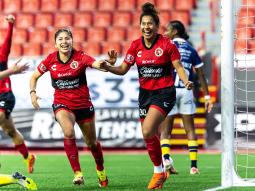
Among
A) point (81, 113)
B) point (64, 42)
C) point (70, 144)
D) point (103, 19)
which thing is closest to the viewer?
point (70, 144)

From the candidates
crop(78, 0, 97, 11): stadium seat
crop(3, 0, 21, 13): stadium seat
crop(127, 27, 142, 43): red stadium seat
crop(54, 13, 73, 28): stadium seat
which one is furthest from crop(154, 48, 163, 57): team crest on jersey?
crop(3, 0, 21, 13): stadium seat

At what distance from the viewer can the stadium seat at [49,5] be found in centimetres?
2677

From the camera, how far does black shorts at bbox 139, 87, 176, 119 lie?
10.0 meters

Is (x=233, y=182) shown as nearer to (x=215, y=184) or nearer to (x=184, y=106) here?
(x=215, y=184)

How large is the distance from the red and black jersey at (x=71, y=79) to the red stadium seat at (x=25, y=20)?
16.2m

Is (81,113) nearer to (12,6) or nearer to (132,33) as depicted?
(132,33)

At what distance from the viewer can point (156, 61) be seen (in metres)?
10.0

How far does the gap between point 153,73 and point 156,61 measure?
15 centimetres

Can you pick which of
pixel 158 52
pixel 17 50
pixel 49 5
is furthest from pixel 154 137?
pixel 49 5

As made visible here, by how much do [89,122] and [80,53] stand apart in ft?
2.84

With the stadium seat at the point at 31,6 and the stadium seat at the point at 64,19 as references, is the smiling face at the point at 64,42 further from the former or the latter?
the stadium seat at the point at 31,6

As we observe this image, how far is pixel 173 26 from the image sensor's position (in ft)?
41.1

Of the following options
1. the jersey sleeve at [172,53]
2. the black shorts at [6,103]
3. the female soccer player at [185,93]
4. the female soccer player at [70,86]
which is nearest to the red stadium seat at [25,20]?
the black shorts at [6,103]

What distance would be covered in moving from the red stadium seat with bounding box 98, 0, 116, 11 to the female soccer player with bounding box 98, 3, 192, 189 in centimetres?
1613
